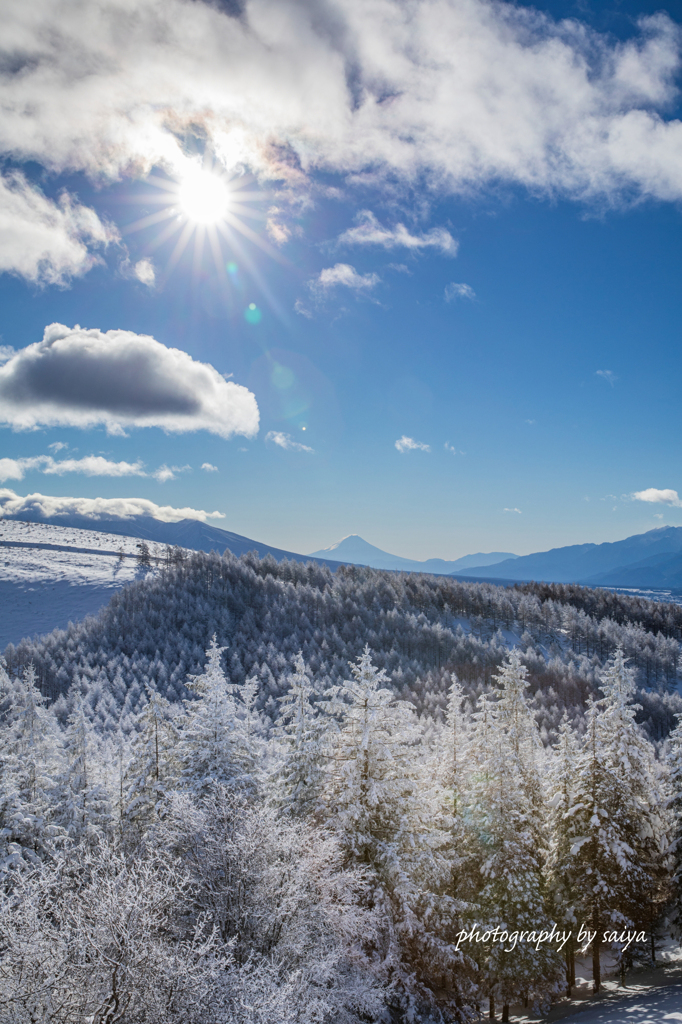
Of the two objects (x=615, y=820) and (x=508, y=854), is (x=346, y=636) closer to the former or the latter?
(x=508, y=854)

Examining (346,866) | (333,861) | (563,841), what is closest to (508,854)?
(563,841)

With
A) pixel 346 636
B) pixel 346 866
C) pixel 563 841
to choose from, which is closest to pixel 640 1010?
pixel 563 841

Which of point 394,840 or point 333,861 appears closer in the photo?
point 333,861

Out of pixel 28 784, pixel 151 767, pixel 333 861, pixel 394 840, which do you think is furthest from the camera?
pixel 28 784

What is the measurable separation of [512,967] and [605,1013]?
136 inches

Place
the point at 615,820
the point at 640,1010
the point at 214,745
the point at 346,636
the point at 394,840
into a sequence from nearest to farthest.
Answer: the point at 640,1010
the point at 394,840
the point at 615,820
the point at 214,745
the point at 346,636

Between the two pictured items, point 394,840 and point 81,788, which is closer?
point 394,840

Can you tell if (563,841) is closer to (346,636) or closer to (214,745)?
(214,745)

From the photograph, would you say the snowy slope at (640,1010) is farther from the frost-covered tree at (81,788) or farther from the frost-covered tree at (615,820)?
the frost-covered tree at (81,788)

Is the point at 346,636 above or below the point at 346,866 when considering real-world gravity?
below

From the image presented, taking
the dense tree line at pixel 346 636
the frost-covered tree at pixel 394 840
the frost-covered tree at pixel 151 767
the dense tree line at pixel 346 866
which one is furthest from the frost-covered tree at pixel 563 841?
the dense tree line at pixel 346 636

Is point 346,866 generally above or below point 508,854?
above

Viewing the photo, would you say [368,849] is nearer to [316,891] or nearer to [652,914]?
[316,891]

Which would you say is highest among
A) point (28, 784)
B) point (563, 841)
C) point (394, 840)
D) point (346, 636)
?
point (394, 840)
